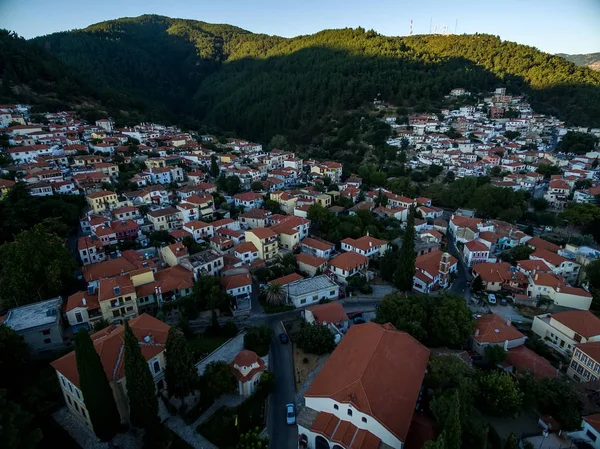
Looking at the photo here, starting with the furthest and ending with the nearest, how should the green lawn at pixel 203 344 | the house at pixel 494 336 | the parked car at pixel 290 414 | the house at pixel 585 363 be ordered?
the house at pixel 494 336
the green lawn at pixel 203 344
the house at pixel 585 363
the parked car at pixel 290 414

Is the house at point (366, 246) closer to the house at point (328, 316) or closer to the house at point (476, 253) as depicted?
the house at point (476, 253)

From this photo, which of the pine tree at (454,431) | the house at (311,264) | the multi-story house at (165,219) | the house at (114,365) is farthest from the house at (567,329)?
the multi-story house at (165,219)

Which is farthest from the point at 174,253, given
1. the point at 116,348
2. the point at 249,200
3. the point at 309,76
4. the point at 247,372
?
the point at 309,76

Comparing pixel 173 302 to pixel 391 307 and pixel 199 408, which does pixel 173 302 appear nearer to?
pixel 199 408

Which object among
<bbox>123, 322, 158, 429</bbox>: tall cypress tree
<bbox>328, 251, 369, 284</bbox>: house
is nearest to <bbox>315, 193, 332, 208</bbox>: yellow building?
<bbox>328, 251, 369, 284</bbox>: house

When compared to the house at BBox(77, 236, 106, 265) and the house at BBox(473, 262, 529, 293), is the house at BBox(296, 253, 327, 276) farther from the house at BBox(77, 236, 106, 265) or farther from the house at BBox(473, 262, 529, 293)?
the house at BBox(77, 236, 106, 265)

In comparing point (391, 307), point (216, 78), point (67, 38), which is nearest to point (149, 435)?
point (391, 307)
